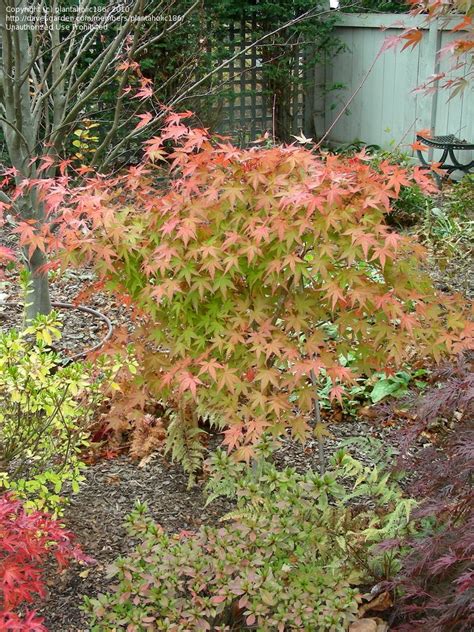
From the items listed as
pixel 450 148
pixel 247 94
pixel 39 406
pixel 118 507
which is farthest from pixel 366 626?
pixel 247 94

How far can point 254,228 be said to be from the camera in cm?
299

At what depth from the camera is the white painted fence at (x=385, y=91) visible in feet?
31.1

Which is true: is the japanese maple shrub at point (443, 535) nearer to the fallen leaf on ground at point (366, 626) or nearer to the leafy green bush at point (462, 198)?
the fallen leaf on ground at point (366, 626)

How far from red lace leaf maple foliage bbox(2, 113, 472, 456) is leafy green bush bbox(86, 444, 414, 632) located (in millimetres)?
297

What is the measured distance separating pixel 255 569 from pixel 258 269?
3.53ft

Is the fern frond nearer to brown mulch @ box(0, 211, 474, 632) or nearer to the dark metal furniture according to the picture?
brown mulch @ box(0, 211, 474, 632)

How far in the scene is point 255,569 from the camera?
2.63 metres

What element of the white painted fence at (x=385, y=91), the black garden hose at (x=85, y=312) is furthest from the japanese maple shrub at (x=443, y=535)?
the white painted fence at (x=385, y=91)

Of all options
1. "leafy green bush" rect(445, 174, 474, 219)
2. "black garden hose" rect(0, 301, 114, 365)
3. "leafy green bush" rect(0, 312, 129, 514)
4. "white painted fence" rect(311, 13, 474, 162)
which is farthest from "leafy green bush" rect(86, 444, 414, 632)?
"white painted fence" rect(311, 13, 474, 162)

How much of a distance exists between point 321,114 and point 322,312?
887 centimetres

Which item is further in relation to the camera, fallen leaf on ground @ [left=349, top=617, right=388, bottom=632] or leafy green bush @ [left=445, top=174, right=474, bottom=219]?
leafy green bush @ [left=445, top=174, right=474, bottom=219]

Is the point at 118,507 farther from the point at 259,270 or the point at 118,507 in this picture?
the point at 259,270

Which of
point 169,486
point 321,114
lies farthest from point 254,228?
point 321,114

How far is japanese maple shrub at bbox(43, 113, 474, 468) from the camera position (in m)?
2.99
